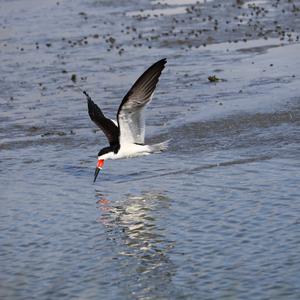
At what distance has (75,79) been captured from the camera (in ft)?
68.1

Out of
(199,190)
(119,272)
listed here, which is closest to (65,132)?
(199,190)

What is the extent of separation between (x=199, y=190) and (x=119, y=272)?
293 centimetres

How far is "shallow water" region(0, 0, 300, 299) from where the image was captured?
9.20 meters

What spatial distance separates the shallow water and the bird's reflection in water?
0.02 metres

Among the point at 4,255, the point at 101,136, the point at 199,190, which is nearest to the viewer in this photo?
the point at 4,255

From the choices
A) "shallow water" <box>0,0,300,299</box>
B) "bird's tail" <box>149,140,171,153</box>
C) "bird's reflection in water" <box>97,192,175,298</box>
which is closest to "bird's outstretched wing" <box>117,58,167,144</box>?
"bird's tail" <box>149,140,171,153</box>

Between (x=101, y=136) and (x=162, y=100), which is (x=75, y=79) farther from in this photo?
(x=101, y=136)

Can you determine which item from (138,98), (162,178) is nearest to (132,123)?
(138,98)

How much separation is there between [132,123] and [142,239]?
2660mm

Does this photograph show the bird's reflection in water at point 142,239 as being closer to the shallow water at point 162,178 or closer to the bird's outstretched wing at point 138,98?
the shallow water at point 162,178

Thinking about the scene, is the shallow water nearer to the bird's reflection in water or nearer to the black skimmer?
the bird's reflection in water

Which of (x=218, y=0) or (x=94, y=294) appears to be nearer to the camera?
(x=94, y=294)

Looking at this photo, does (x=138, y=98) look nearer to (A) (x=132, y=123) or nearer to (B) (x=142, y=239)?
(A) (x=132, y=123)

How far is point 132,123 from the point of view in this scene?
1266cm
